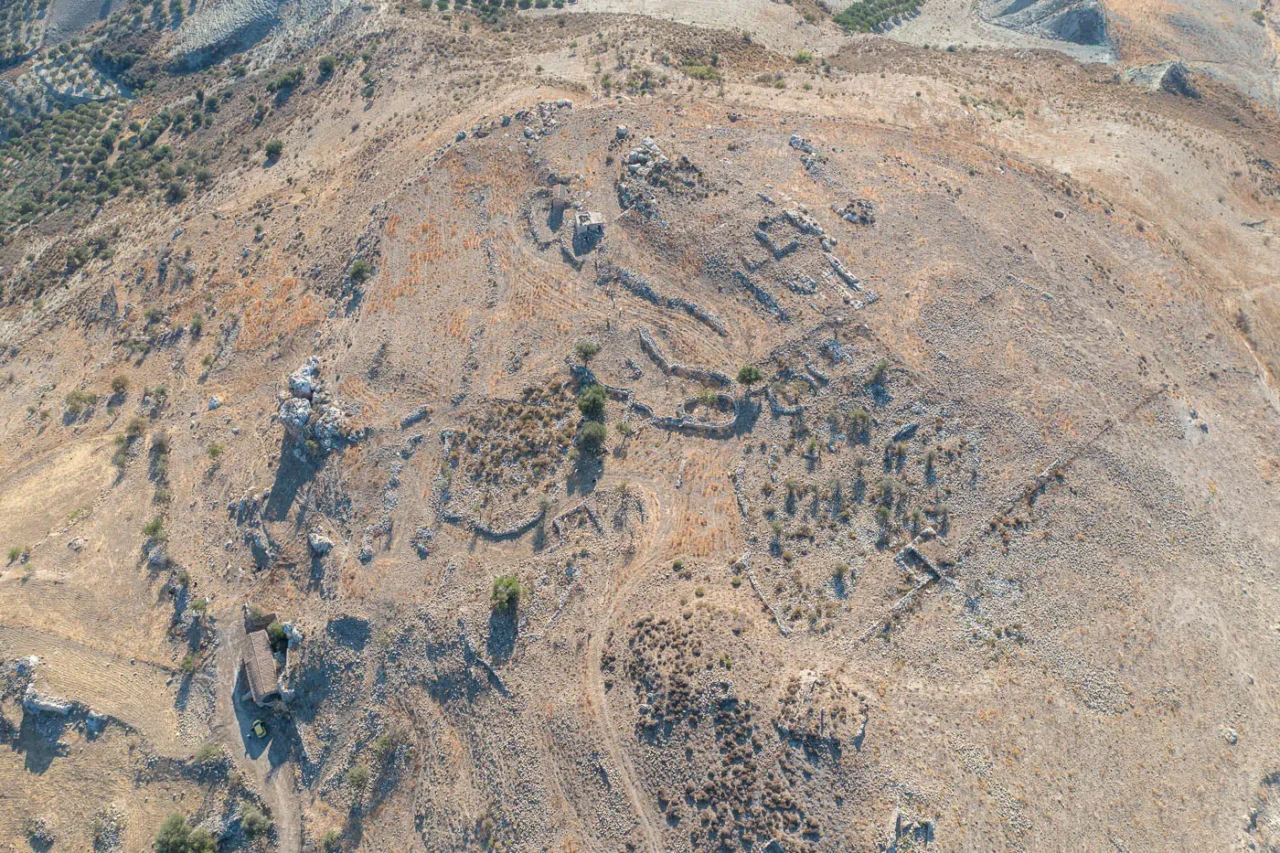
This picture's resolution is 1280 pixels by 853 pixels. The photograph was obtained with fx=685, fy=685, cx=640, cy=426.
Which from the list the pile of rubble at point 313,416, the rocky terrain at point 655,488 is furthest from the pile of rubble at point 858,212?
the pile of rubble at point 313,416

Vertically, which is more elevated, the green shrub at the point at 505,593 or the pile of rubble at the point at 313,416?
the pile of rubble at the point at 313,416

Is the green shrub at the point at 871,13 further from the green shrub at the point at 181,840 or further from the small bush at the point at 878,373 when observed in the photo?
the green shrub at the point at 181,840

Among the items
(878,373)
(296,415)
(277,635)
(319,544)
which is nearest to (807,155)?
(878,373)

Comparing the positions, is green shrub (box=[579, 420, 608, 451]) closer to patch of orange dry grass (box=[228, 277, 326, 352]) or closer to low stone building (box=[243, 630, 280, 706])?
low stone building (box=[243, 630, 280, 706])

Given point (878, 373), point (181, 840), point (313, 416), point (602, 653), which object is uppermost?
point (878, 373)

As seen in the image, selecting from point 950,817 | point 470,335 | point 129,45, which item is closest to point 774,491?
point 950,817

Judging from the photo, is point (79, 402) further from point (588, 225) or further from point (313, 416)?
point (588, 225)
